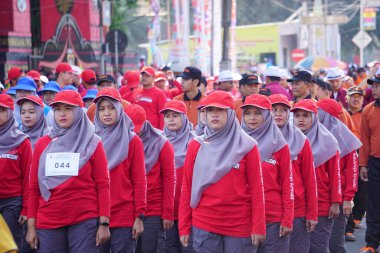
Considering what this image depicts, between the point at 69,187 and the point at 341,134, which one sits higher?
the point at 341,134

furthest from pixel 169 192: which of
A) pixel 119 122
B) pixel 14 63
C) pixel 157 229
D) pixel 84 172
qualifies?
pixel 14 63

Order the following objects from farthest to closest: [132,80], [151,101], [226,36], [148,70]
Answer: [226,36] < [132,80] < [148,70] < [151,101]

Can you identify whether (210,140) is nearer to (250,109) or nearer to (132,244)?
(250,109)

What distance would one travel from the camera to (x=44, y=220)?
718 centimetres

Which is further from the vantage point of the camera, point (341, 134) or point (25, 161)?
point (341, 134)

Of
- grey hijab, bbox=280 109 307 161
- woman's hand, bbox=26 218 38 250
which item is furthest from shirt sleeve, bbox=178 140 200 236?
grey hijab, bbox=280 109 307 161

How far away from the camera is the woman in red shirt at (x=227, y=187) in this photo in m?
6.99

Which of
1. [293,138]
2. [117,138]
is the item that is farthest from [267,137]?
[117,138]

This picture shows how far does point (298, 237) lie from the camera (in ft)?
27.4

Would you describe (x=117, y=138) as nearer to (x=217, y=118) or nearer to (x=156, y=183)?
(x=156, y=183)

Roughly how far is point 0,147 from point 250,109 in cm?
231

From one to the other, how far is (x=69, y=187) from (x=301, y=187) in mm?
2246

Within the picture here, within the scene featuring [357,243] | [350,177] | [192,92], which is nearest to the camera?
[350,177]

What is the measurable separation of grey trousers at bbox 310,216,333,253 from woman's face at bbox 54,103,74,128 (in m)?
2.88
